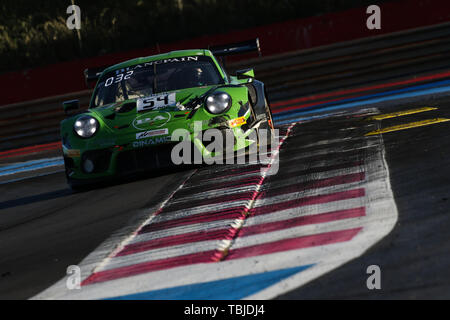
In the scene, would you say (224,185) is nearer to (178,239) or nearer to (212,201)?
(212,201)

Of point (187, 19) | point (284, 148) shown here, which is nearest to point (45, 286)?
point (284, 148)

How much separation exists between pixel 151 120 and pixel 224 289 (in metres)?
3.47

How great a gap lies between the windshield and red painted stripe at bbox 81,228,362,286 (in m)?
3.68

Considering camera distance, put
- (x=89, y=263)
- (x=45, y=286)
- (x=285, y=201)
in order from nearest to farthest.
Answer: (x=45, y=286) < (x=89, y=263) < (x=285, y=201)

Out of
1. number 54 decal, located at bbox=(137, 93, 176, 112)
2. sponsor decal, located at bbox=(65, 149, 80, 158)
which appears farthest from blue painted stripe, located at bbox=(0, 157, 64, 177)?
number 54 decal, located at bbox=(137, 93, 176, 112)

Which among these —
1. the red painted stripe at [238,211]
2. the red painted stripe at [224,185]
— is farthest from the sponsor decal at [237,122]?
the red painted stripe at [238,211]

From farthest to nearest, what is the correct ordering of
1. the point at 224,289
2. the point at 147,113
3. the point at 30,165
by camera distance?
the point at 30,165
the point at 147,113
the point at 224,289

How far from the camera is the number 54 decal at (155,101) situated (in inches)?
264

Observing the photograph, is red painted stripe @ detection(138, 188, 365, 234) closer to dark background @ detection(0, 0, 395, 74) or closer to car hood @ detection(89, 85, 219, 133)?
car hood @ detection(89, 85, 219, 133)

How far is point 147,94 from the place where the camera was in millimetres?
7379

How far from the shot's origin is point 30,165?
1072 cm

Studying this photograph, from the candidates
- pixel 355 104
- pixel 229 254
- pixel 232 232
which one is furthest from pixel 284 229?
pixel 355 104

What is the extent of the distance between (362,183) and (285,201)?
1.79ft
